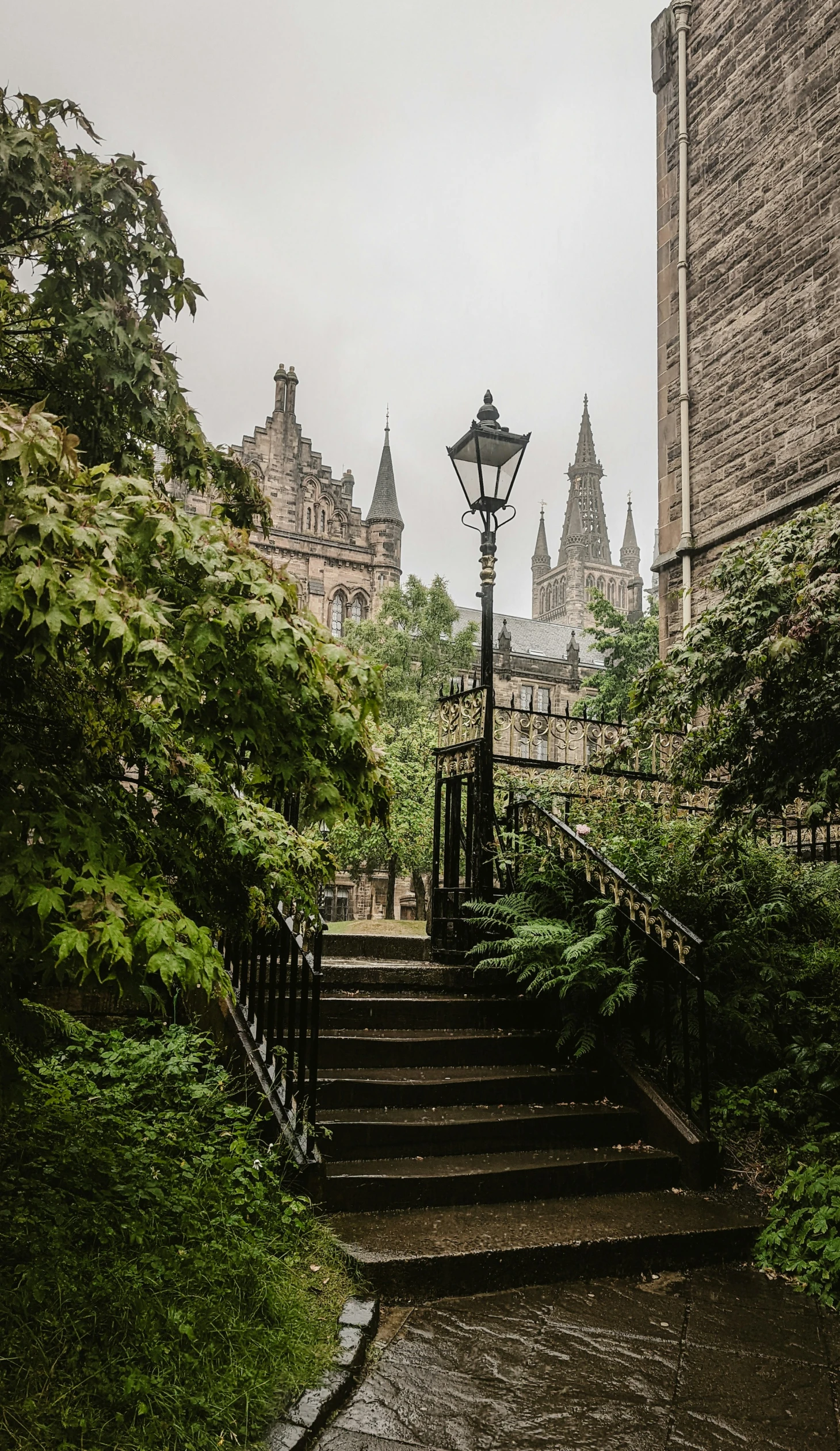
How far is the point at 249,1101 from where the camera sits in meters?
4.97

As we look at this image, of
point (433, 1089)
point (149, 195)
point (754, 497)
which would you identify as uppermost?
point (754, 497)

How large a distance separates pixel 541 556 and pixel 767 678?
11164 cm

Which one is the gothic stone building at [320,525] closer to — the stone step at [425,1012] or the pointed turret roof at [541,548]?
the stone step at [425,1012]

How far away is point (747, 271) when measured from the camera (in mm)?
12656

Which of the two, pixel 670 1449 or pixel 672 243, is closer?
pixel 670 1449

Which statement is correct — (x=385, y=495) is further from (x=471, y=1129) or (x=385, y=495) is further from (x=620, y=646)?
(x=471, y=1129)

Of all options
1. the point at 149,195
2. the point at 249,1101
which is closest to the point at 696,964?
the point at 249,1101

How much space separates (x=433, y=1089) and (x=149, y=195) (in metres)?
5.36

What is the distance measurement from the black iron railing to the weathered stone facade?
8.69 meters

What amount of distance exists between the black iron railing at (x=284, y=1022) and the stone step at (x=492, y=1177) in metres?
0.28

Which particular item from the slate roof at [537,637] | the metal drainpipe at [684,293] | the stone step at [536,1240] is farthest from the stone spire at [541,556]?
the stone step at [536,1240]

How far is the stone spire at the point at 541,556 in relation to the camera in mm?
113812

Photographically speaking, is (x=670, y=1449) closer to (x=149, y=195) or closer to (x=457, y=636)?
(x=149, y=195)

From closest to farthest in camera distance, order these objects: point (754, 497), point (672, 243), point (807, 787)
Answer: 1. point (807, 787)
2. point (754, 497)
3. point (672, 243)
